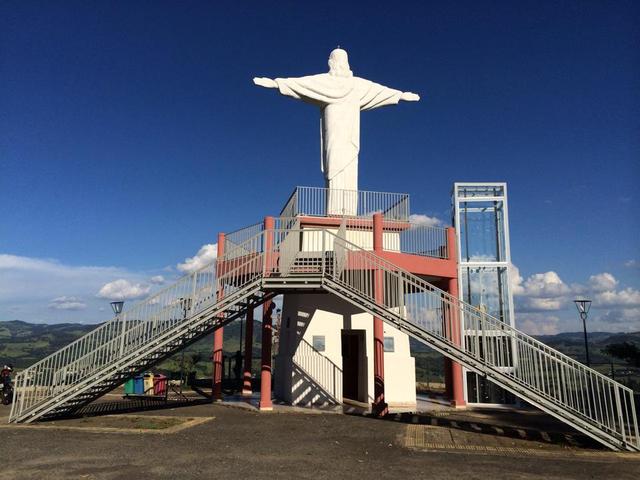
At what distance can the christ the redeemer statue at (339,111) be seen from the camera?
17859 millimetres

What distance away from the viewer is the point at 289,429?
11.3 metres

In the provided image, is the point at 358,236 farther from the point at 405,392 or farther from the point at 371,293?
the point at 405,392

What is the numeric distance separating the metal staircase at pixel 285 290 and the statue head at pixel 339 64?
26.1ft

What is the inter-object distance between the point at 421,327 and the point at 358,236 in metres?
5.48

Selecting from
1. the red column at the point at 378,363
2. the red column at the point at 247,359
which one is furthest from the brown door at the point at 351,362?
the red column at the point at 247,359

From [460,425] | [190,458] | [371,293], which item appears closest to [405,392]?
[460,425]

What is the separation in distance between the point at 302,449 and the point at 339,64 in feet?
46.8

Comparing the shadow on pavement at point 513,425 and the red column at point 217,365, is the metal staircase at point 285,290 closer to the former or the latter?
the shadow on pavement at point 513,425

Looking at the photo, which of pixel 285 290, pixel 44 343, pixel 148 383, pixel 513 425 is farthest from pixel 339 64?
pixel 44 343

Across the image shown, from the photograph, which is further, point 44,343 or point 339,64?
point 44,343

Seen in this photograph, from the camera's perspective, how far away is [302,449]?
30.3 ft

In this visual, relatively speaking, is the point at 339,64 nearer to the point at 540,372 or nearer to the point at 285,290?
the point at 285,290

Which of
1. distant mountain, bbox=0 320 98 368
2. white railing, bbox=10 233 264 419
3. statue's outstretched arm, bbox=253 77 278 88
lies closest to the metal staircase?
white railing, bbox=10 233 264 419

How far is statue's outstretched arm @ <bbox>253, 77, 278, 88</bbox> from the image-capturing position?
1741cm
